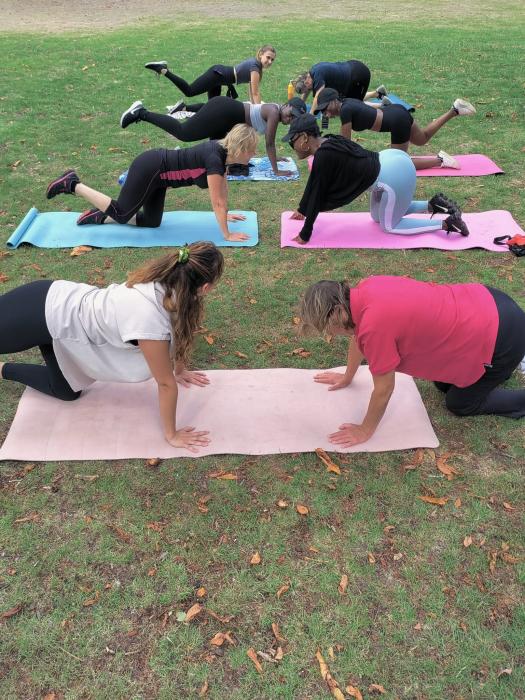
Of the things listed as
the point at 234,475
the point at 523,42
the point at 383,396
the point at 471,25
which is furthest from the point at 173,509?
the point at 471,25

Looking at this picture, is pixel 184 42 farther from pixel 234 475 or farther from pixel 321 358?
pixel 234 475

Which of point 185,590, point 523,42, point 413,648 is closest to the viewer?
point 413,648

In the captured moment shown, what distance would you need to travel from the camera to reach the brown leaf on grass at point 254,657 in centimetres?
231

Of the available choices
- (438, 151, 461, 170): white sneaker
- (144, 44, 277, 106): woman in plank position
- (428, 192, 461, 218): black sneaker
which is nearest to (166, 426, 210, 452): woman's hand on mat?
(428, 192, 461, 218): black sneaker

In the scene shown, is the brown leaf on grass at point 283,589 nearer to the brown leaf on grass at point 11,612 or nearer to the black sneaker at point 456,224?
the brown leaf on grass at point 11,612

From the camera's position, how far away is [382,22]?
17.2m

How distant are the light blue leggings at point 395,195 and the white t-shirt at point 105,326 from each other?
3.43 m

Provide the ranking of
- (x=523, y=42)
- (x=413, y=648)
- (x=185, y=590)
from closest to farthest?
(x=413, y=648), (x=185, y=590), (x=523, y=42)

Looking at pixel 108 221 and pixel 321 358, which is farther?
pixel 108 221

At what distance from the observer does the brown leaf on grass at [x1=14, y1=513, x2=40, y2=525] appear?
9.49 ft

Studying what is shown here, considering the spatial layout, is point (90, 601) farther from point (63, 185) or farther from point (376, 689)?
point (63, 185)

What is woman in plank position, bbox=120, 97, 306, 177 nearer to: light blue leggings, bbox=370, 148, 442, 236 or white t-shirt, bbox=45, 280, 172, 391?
light blue leggings, bbox=370, 148, 442, 236

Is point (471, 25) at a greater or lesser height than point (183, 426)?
greater

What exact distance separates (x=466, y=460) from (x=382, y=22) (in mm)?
18145
